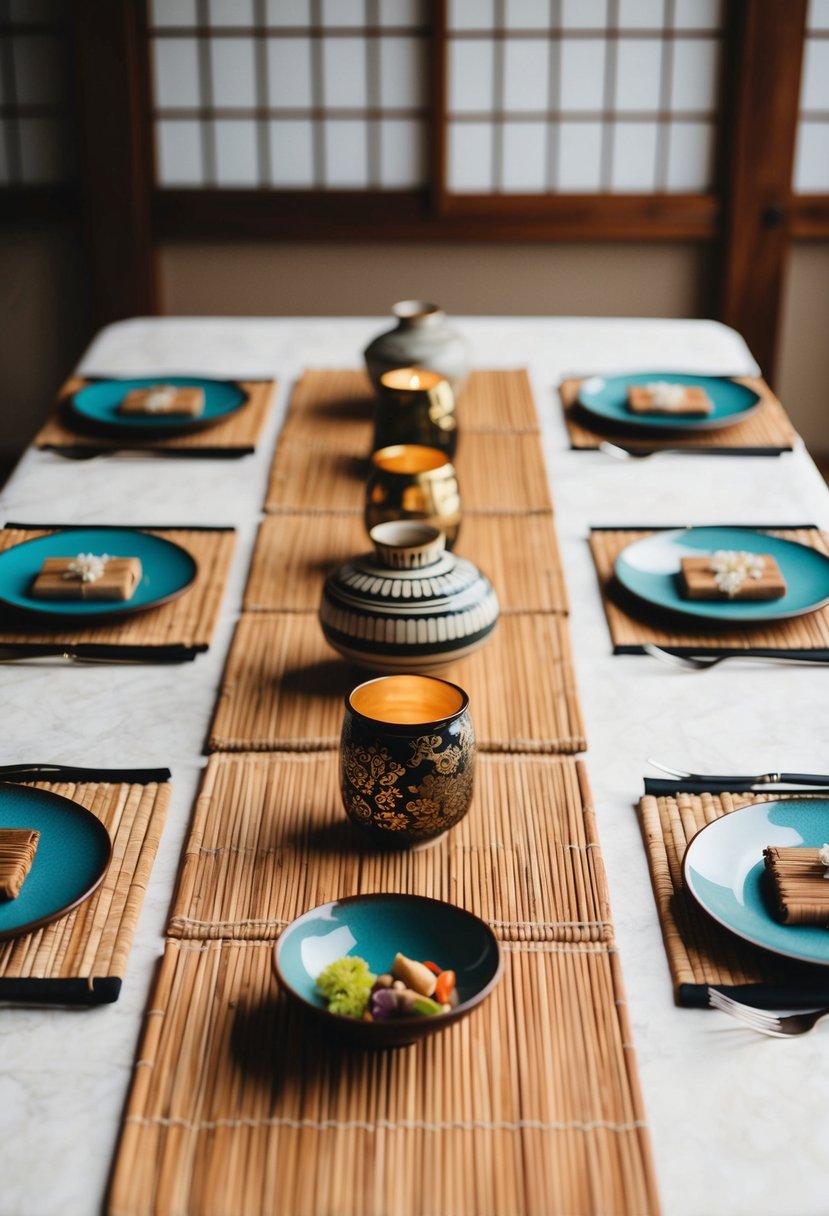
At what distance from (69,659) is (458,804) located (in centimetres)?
53

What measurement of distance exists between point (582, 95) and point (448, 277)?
64cm

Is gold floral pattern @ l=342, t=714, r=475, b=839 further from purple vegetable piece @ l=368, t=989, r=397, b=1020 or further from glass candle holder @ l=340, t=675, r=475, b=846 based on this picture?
purple vegetable piece @ l=368, t=989, r=397, b=1020

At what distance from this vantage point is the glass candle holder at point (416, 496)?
150 cm

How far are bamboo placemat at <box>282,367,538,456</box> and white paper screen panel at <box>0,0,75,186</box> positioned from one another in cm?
196

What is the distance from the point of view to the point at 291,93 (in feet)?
12.4

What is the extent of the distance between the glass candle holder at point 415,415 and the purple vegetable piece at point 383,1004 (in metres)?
1.00

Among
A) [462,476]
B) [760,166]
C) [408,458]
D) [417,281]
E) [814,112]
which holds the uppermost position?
[814,112]

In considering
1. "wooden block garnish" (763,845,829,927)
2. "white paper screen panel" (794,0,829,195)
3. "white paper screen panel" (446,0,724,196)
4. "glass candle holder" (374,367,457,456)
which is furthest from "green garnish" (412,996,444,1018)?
"white paper screen panel" (794,0,829,195)

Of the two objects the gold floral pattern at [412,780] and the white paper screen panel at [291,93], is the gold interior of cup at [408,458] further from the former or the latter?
the white paper screen panel at [291,93]

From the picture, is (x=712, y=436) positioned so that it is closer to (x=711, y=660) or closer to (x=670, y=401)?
(x=670, y=401)

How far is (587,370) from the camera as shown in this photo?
2.30 m

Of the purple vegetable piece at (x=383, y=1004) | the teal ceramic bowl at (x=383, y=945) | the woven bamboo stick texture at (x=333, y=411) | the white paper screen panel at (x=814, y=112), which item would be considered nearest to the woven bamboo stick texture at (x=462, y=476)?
the woven bamboo stick texture at (x=333, y=411)

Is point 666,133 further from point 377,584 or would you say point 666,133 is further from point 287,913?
point 287,913

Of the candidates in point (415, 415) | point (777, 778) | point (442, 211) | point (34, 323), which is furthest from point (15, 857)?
point (34, 323)
